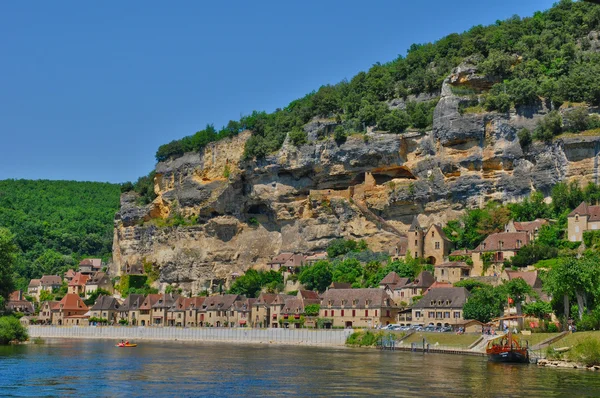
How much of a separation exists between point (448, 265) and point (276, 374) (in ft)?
135

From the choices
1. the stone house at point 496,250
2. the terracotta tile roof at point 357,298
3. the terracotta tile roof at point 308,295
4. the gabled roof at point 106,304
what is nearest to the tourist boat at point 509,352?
the stone house at point 496,250

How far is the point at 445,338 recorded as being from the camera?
7456 centimetres

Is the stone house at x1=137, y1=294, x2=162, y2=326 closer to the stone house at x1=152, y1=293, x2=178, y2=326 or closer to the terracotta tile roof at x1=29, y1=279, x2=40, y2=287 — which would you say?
the stone house at x1=152, y1=293, x2=178, y2=326

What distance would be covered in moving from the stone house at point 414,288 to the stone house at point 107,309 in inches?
1693

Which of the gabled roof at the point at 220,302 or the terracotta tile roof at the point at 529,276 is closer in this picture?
the terracotta tile roof at the point at 529,276

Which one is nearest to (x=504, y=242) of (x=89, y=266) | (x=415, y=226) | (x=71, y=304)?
(x=415, y=226)

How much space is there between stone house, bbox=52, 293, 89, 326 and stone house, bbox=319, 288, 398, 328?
1634 inches

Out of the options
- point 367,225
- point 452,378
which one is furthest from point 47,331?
point 452,378

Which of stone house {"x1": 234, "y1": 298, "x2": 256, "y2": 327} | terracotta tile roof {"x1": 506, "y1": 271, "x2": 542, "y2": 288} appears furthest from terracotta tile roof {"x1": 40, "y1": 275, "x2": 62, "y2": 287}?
terracotta tile roof {"x1": 506, "y1": 271, "x2": 542, "y2": 288}

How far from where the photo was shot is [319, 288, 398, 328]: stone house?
89562mm

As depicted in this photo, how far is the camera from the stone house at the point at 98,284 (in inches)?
5165

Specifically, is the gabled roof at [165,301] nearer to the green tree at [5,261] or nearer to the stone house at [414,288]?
the green tree at [5,261]

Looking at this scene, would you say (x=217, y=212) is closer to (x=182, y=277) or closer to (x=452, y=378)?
(x=182, y=277)

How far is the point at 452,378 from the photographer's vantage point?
51.3 metres
